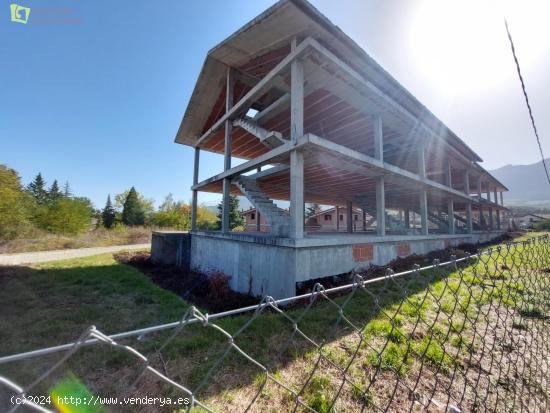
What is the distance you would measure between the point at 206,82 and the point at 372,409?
33.1 feet

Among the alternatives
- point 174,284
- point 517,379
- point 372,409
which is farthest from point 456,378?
point 174,284

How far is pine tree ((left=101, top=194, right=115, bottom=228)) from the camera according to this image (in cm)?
4376

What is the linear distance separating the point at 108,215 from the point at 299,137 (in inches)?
1986

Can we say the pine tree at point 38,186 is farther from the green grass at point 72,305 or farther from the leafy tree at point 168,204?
the green grass at point 72,305

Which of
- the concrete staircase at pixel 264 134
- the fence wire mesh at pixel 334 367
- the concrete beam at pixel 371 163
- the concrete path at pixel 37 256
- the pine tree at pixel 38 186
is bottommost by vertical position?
the concrete path at pixel 37 256

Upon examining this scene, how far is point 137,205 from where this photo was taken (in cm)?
4191

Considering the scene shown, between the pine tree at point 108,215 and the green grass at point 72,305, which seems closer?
the green grass at point 72,305

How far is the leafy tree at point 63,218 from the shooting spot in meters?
24.5

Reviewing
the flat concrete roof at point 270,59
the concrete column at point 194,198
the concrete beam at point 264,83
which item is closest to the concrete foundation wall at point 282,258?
the concrete column at point 194,198

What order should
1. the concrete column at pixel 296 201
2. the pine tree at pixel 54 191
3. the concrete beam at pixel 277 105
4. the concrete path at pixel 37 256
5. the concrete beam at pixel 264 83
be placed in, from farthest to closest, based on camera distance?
the pine tree at pixel 54 191 → the concrete path at pixel 37 256 → the concrete beam at pixel 277 105 → the concrete beam at pixel 264 83 → the concrete column at pixel 296 201

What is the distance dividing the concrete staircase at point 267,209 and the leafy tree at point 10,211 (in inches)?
764

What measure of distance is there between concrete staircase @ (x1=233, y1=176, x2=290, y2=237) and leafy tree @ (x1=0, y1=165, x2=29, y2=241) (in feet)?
63.7

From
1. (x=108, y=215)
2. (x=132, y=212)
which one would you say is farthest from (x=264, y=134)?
(x=108, y=215)

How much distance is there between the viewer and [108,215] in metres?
44.5
